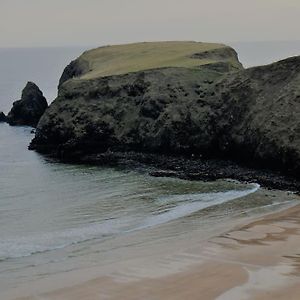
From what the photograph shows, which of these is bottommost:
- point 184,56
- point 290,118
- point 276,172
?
point 276,172

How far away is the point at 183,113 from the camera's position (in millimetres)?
48594

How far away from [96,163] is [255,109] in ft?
43.8

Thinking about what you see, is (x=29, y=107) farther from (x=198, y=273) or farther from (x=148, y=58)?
(x=198, y=273)

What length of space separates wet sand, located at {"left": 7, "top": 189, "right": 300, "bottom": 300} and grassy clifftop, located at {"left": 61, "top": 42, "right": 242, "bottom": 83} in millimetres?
31134

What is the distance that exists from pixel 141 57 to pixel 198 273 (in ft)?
153

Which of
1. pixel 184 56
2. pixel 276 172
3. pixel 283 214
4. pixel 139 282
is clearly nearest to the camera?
pixel 139 282

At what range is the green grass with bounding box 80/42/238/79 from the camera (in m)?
57.9

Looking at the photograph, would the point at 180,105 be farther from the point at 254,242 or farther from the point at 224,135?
the point at 254,242

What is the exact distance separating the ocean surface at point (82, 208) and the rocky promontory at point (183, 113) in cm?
437

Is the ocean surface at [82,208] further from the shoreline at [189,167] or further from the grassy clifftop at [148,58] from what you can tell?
the grassy clifftop at [148,58]

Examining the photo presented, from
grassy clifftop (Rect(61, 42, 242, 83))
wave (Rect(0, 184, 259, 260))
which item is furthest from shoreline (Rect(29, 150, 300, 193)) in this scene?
grassy clifftop (Rect(61, 42, 242, 83))

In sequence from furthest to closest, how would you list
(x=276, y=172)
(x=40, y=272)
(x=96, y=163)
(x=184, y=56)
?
(x=184, y=56) → (x=96, y=163) → (x=276, y=172) → (x=40, y=272)

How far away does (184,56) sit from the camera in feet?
203

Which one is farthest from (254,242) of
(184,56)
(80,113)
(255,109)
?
(184,56)
